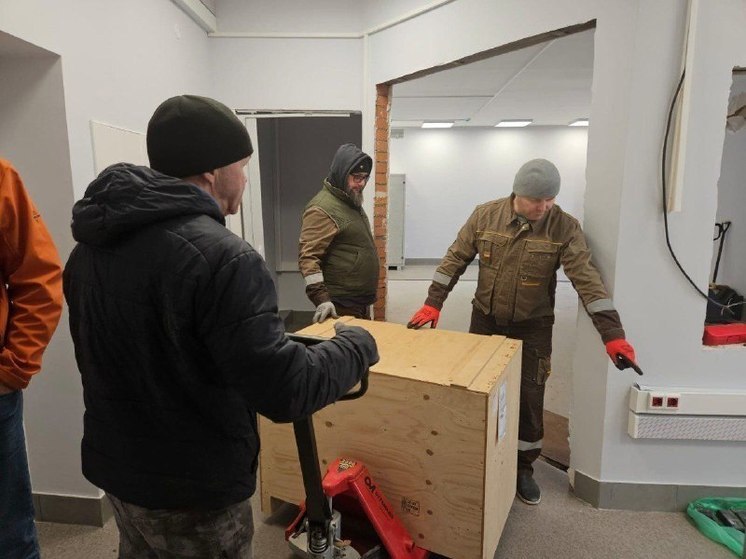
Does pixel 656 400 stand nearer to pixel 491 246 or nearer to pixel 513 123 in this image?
pixel 491 246

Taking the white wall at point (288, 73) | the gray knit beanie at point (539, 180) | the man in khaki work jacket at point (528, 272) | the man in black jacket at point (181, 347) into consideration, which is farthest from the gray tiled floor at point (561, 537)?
the white wall at point (288, 73)

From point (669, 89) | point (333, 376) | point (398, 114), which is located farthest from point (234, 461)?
point (398, 114)

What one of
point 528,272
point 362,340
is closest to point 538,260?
point 528,272

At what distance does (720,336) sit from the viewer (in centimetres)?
204

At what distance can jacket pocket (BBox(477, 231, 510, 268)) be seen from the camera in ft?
7.33

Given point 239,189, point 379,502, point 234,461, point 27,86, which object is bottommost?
point 379,502

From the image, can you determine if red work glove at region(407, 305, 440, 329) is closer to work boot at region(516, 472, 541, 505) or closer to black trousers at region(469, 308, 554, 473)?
black trousers at region(469, 308, 554, 473)

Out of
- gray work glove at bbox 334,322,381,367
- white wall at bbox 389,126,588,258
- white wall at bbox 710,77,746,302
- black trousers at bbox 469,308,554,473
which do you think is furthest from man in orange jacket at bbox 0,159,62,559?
white wall at bbox 389,126,588,258

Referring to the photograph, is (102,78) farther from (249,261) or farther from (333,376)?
(333,376)

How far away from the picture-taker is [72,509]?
2.06 meters

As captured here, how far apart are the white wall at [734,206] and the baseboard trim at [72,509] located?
320 cm

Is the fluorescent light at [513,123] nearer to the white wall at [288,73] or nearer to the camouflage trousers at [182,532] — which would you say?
the white wall at [288,73]

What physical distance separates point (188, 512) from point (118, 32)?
206 centimetres

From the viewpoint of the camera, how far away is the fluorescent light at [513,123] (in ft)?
24.3
